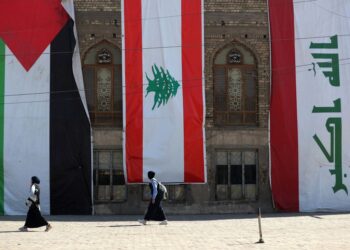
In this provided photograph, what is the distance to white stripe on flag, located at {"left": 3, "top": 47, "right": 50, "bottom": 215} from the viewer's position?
721 inches

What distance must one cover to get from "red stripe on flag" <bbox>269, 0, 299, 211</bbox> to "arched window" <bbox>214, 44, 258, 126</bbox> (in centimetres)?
91

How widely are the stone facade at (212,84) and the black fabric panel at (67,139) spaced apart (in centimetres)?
65

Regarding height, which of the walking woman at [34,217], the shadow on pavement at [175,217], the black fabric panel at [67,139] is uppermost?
the black fabric panel at [67,139]

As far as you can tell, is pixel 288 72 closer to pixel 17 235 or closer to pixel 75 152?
pixel 75 152

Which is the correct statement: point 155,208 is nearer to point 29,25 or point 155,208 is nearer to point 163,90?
point 163,90

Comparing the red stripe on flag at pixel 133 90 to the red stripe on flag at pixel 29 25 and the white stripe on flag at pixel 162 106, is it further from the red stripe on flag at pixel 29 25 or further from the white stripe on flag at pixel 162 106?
the red stripe on flag at pixel 29 25

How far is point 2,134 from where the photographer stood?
60.6 ft

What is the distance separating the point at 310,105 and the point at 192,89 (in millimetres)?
4058

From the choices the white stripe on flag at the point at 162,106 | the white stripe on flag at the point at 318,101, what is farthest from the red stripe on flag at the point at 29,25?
the white stripe on flag at the point at 318,101

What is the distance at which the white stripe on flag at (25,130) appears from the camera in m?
18.3

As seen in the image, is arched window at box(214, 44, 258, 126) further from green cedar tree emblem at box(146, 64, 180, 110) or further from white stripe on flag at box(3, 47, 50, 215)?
white stripe on flag at box(3, 47, 50, 215)

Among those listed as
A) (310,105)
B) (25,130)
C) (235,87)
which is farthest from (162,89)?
(310,105)

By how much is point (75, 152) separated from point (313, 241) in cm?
940

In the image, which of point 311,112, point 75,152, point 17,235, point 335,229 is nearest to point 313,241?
point 335,229
